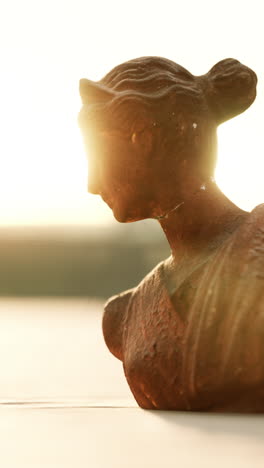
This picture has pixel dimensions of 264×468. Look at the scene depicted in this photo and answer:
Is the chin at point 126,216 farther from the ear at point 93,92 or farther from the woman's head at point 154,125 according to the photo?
the ear at point 93,92

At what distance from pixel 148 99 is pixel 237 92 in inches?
11.5

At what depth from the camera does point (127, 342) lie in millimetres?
2393

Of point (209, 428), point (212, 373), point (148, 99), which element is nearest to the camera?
point (209, 428)

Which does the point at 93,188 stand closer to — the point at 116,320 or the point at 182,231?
the point at 182,231

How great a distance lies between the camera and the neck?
2316 millimetres

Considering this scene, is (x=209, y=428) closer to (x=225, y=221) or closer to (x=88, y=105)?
(x=225, y=221)

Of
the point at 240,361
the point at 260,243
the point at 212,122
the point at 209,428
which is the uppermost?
the point at 212,122

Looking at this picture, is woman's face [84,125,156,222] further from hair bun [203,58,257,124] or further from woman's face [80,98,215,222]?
hair bun [203,58,257,124]

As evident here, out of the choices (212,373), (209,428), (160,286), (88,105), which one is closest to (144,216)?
(160,286)

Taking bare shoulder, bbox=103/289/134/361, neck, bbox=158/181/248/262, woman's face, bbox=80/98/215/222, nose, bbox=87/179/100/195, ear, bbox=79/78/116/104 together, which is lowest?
A: bare shoulder, bbox=103/289/134/361

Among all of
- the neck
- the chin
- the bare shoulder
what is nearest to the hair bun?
the neck

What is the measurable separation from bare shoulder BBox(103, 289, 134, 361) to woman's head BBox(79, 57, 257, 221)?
0.90 feet

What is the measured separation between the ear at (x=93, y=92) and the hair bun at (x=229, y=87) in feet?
1.00

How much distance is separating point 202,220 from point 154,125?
0.32 m
